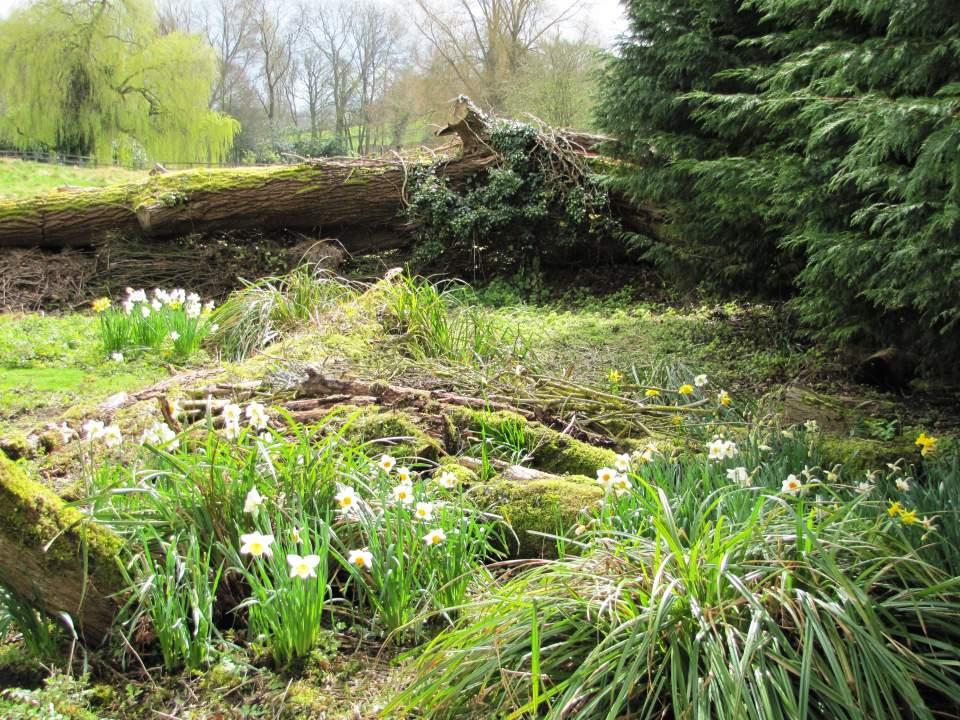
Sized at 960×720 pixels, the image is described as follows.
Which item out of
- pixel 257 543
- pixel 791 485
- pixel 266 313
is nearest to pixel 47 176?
pixel 266 313

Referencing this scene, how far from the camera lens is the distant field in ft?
67.0

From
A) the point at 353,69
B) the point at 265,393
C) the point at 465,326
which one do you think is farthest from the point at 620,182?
the point at 353,69

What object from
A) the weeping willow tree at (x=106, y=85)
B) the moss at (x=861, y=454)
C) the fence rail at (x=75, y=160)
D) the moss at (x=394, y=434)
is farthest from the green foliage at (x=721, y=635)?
the weeping willow tree at (x=106, y=85)

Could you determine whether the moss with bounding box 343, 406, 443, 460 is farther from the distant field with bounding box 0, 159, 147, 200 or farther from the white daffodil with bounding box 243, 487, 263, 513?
the distant field with bounding box 0, 159, 147, 200

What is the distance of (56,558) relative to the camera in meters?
2.07

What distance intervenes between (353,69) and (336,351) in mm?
23827

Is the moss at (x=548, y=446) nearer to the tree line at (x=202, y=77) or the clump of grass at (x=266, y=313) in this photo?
the clump of grass at (x=266, y=313)

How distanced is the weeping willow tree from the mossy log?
28.1 meters

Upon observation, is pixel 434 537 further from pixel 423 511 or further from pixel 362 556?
pixel 362 556

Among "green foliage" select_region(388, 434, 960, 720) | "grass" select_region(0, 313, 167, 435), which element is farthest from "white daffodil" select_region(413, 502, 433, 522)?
"grass" select_region(0, 313, 167, 435)

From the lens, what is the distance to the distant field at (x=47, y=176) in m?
20.4

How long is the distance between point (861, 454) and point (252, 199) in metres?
9.05

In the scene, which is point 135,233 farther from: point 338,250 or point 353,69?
point 353,69

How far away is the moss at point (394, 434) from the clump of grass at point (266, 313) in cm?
269
